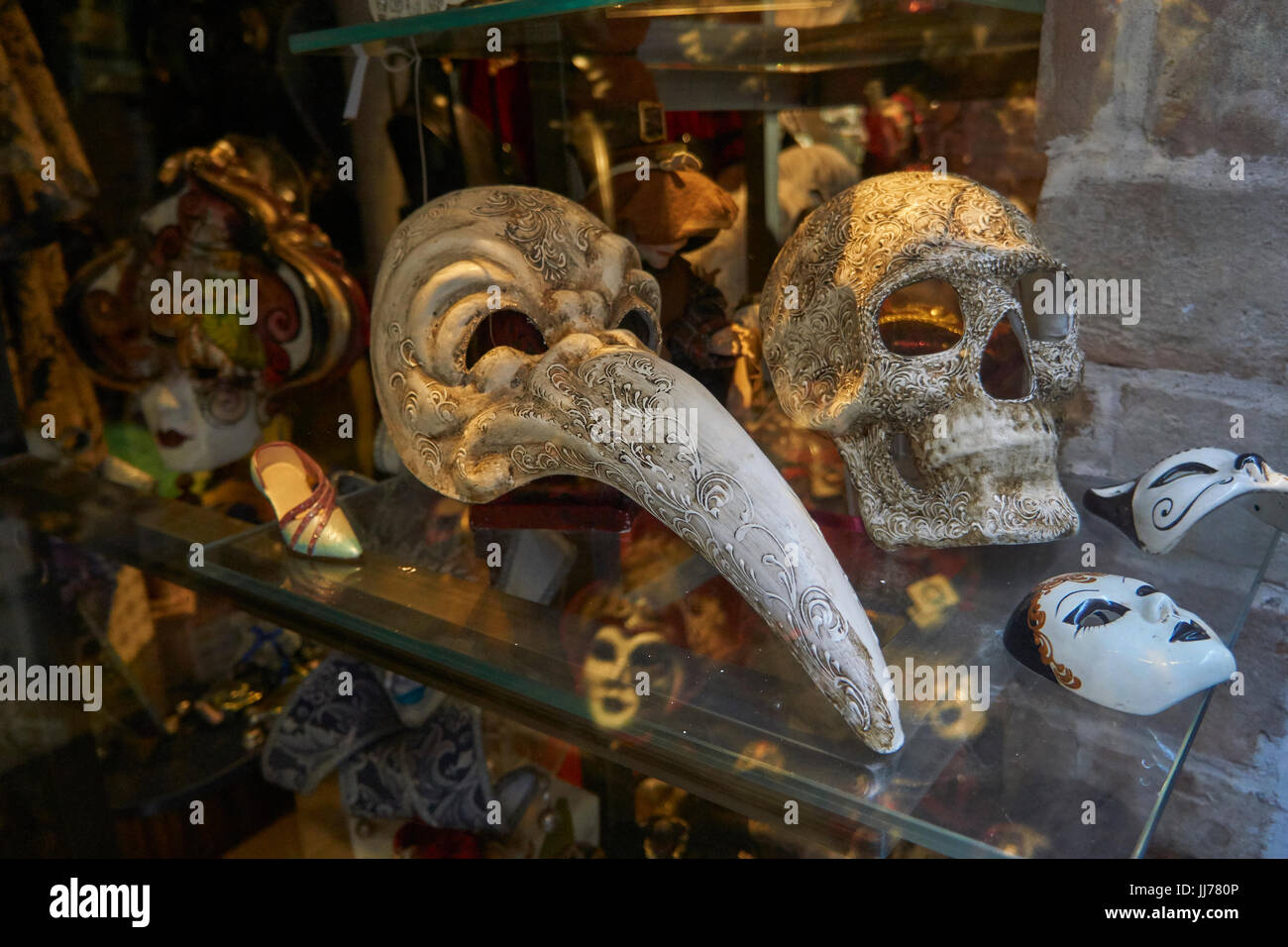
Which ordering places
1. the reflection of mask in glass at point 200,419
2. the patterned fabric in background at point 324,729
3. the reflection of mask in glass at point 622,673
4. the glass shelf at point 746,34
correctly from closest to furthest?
the reflection of mask in glass at point 622,673, the glass shelf at point 746,34, the patterned fabric in background at point 324,729, the reflection of mask in glass at point 200,419

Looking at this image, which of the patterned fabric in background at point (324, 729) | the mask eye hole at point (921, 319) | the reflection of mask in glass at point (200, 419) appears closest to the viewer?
the mask eye hole at point (921, 319)

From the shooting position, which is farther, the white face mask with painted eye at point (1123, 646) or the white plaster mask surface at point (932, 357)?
the white plaster mask surface at point (932, 357)

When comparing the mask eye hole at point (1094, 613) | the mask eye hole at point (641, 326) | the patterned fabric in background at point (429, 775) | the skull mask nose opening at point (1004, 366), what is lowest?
the patterned fabric in background at point (429, 775)

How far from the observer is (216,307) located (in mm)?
1115

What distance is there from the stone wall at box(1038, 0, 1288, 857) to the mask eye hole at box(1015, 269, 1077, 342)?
12cm

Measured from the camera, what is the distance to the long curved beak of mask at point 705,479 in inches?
24.0

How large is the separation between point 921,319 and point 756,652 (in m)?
0.33

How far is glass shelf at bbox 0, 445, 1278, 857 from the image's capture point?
0.57 meters

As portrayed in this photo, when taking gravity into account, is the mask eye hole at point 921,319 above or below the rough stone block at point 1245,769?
above

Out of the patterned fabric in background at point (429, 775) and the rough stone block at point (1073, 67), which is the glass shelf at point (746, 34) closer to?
the rough stone block at point (1073, 67)

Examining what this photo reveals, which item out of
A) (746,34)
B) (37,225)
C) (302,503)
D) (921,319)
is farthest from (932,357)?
(37,225)

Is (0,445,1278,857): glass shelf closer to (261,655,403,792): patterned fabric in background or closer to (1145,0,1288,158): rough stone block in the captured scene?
(261,655,403,792): patterned fabric in background

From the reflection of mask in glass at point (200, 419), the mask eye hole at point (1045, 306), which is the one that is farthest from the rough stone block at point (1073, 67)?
the reflection of mask in glass at point (200, 419)

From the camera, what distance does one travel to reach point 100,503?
3.71 feet
